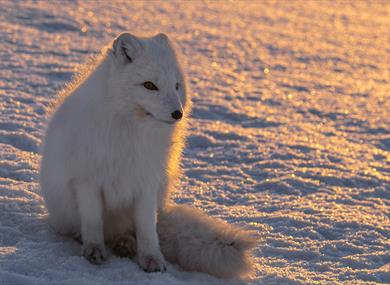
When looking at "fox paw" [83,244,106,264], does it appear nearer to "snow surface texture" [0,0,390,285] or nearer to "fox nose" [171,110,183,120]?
"snow surface texture" [0,0,390,285]

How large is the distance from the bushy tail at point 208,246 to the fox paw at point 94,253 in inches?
11.3

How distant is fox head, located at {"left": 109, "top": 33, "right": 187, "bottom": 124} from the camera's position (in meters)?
2.75

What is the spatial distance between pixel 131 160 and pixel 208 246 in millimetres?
469

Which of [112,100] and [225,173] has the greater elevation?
[112,100]

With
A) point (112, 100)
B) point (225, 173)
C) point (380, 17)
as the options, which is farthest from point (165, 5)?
point (112, 100)

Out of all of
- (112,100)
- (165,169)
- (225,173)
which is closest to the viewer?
(112,100)

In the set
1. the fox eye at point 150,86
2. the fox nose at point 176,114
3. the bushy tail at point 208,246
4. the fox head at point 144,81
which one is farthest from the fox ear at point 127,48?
the bushy tail at point 208,246

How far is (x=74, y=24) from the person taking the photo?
8625 mm

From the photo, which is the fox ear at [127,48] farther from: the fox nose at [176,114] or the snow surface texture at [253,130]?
the snow surface texture at [253,130]

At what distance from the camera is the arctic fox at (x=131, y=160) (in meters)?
2.81

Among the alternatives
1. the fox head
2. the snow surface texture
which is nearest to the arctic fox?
the fox head

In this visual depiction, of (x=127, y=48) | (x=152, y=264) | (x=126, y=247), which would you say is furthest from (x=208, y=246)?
(x=127, y=48)

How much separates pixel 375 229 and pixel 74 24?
5662 millimetres

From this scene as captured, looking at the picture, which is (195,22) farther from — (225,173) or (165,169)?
(165,169)
